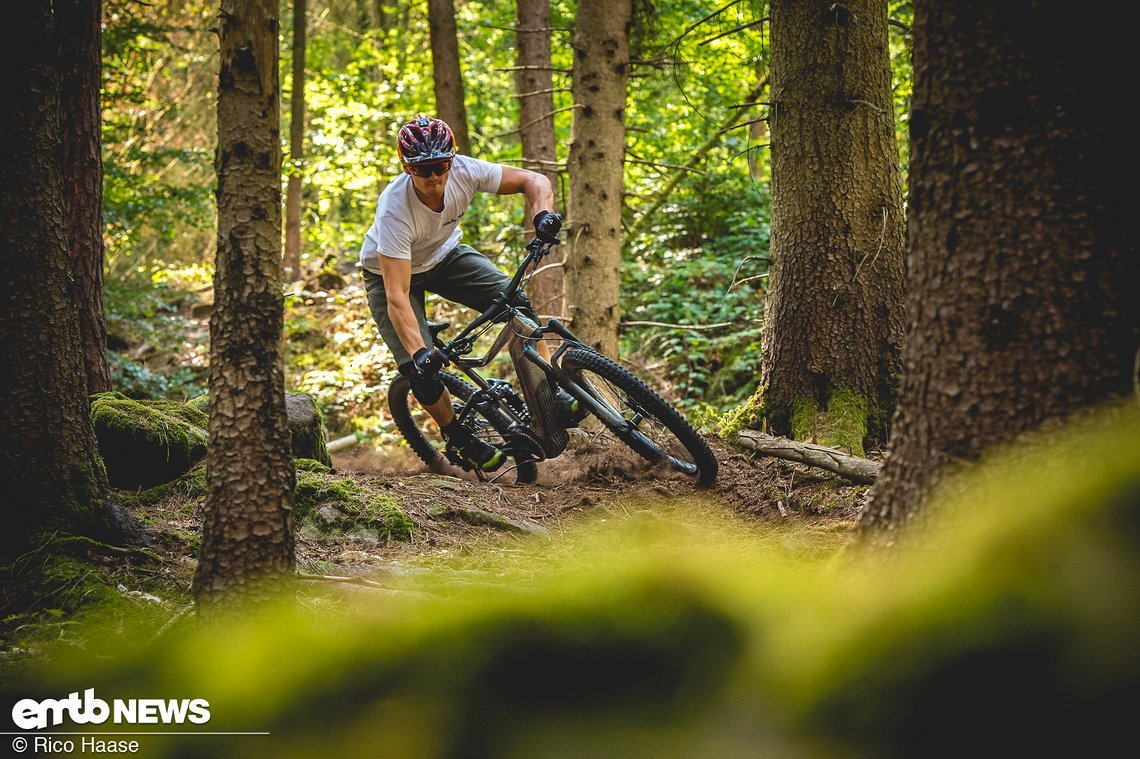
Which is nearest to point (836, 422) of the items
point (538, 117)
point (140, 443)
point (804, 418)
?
point (804, 418)

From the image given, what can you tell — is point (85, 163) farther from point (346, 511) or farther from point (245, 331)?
point (245, 331)

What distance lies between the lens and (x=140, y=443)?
5.33 meters

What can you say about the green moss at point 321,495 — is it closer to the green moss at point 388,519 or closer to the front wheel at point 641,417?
the green moss at point 388,519

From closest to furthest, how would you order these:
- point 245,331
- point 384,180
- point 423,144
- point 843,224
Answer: point 245,331, point 423,144, point 843,224, point 384,180

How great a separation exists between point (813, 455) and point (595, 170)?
12.9 feet

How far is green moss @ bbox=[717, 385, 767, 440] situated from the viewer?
5.95m

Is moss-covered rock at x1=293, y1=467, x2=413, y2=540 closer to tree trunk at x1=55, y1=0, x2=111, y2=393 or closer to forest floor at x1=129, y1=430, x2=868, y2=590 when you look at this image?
forest floor at x1=129, y1=430, x2=868, y2=590

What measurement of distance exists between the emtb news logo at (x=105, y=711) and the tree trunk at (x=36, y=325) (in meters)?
3.04

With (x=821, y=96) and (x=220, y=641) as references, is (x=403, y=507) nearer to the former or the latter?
(x=821, y=96)

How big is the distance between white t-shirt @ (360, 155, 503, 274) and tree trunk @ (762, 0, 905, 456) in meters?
2.07

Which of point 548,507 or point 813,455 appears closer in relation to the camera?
point 813,455

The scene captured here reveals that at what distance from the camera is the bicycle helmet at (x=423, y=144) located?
529 centimetres

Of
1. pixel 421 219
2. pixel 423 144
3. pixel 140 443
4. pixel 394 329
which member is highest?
pixel 423 144

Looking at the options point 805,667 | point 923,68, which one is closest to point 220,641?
point 805,667
